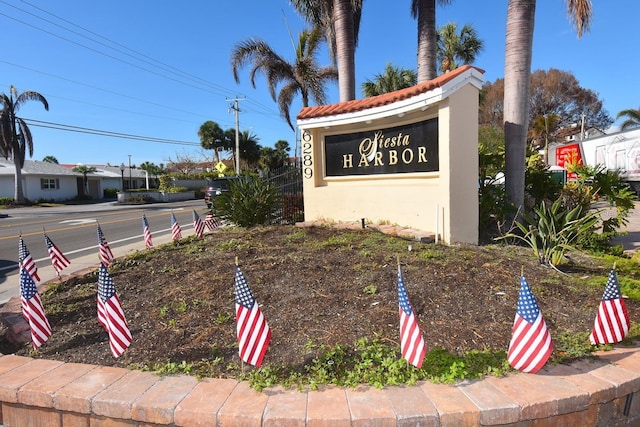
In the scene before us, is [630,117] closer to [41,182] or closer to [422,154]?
[422,154]

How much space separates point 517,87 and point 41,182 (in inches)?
1623

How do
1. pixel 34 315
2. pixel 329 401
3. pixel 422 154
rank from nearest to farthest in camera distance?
pixel 329 401, pixel 34 315, pixel 422 154

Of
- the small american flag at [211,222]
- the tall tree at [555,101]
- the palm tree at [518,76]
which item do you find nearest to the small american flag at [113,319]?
the small american flag at [211,222]

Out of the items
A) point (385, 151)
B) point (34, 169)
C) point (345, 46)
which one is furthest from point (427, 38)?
point (34, 169)

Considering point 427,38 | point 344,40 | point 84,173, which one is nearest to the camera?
point 427,38

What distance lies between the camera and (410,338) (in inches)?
95.7

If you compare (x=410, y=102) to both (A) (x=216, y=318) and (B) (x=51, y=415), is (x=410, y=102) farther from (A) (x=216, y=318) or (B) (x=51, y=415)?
(B) (x=51, y=415)

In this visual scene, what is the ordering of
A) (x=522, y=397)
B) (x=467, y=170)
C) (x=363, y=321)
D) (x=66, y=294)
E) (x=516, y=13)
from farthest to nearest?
(x=516, y=13) < (x=467, y=170) < (x=66, y=294) < (x=363, y=321) < (x=522, y=397)

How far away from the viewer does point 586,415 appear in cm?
219

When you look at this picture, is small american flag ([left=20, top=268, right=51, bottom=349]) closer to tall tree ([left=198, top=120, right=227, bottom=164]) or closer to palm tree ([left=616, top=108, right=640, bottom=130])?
palm tree ([left=616, top=108, right=640, bottom=130])

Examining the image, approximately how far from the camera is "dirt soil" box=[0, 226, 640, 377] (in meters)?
2.92

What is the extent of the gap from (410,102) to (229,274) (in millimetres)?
3774

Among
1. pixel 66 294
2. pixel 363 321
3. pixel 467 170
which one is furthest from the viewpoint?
pixel 467 170

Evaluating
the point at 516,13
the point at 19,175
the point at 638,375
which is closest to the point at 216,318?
the point at 638,375
